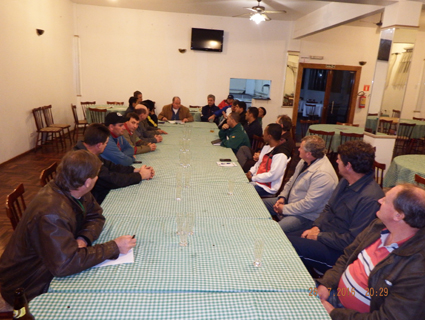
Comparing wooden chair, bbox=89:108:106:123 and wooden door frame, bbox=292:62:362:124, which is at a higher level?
wooden door frame, bbox=292:62:362:124

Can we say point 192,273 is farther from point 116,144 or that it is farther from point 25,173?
point 25,173

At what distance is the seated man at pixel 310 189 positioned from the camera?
2.65 metres

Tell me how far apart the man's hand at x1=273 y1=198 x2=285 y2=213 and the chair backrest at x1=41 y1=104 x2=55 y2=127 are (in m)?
6.16

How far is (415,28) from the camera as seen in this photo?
197 inches

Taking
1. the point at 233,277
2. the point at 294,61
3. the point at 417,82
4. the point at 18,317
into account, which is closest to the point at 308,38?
the point at 294,61

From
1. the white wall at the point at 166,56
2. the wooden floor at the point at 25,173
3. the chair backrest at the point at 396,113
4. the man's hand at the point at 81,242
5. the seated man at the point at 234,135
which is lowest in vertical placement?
the wooden floor at the point at 25,173

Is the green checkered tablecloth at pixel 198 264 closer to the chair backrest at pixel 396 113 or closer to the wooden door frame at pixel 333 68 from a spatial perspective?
the chair backrest at pixel 396 113

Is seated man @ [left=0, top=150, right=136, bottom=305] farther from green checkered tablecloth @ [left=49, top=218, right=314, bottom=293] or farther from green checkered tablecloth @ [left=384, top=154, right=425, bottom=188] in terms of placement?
green checkered tablecloth @ [left=384, top=154, right=425, bottom=188]

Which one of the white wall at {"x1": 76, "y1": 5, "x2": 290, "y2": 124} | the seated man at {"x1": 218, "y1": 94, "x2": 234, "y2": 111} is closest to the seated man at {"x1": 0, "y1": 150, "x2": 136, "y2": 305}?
the seated man at {"x1": 218, "y1": 94, "x2": 234, "y2": 111}

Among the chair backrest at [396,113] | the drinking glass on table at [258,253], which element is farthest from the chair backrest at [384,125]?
the drinking glass on table at [258,253]

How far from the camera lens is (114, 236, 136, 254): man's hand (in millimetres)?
1604

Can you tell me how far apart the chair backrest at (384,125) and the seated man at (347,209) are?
344cm

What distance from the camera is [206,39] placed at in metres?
9.40

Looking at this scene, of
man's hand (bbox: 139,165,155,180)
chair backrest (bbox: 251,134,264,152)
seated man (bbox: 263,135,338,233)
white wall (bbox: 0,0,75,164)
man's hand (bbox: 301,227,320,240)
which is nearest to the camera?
man's hand (bbox: 301,227,320,240)
